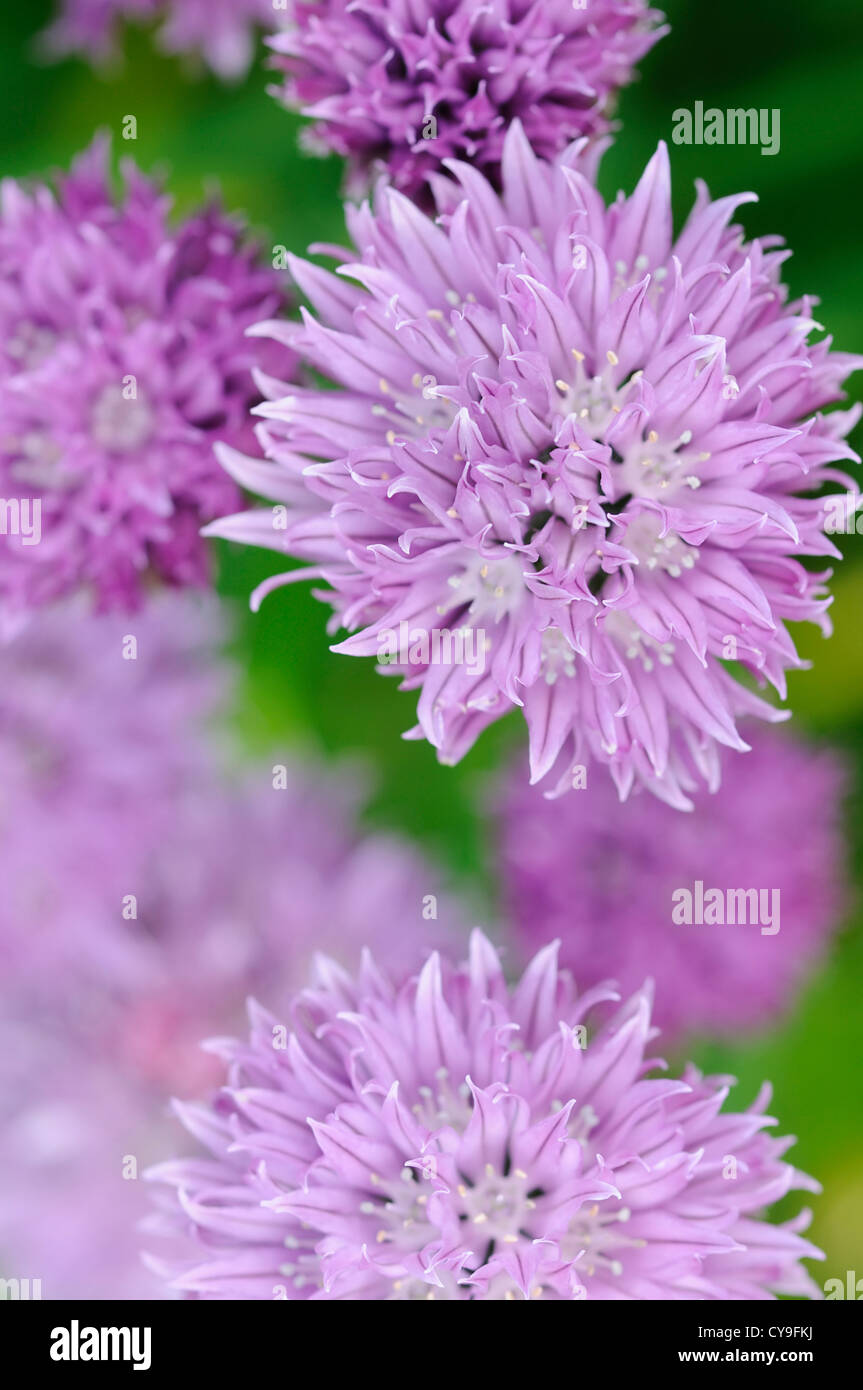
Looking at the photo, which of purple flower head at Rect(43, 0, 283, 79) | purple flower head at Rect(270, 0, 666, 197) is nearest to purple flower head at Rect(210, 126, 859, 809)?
purple flower head at Rect(270, 0, 666, 197)

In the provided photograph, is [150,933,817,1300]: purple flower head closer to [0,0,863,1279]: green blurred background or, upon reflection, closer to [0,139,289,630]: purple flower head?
[0,139,289,630]: purple flower head

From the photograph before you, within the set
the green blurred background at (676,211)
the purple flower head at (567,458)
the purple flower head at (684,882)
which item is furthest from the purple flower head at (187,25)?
the purple flower head at (684,882)

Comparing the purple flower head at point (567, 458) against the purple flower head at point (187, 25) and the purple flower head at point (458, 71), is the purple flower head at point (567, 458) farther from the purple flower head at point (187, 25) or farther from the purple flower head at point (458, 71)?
the purple flower head at point (187, 25)

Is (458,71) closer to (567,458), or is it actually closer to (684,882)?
(567,458)

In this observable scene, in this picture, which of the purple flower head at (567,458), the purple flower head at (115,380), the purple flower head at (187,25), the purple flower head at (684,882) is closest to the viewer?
the purple flower head at (567,458)

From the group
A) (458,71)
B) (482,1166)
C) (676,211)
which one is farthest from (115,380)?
(482,1166)

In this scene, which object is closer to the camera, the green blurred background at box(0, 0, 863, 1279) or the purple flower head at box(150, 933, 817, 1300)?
the purple flower head at box(150, 933, 817, 1300)

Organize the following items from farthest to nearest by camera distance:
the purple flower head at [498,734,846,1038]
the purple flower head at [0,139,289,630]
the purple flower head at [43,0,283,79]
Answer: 1. the purple flower head at [43,0,283,79]
2. the purple flower head at [498,734,846,1038]
3. the purple flower head at [0,139,289,630]
